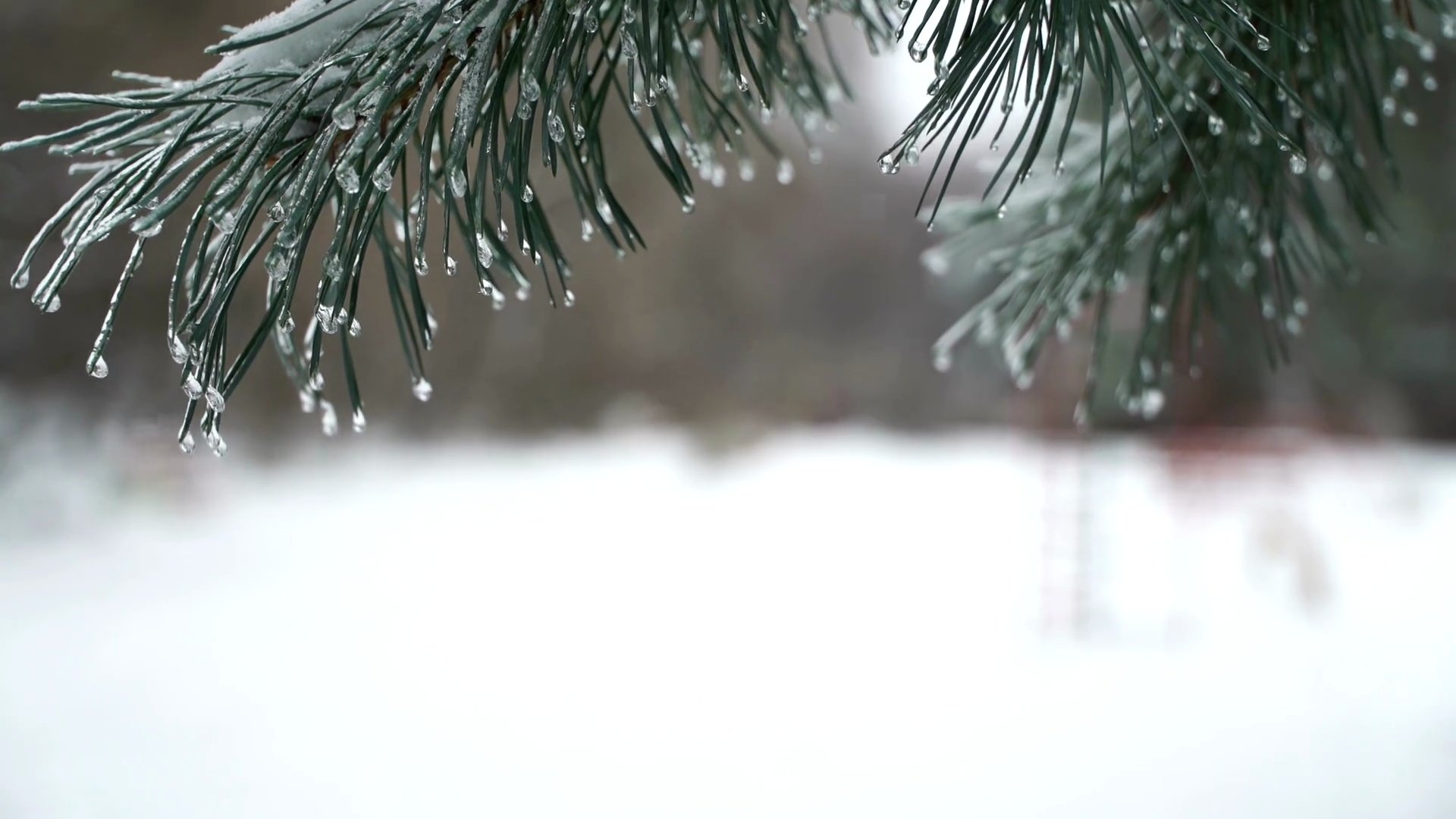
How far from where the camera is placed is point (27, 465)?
2617mm

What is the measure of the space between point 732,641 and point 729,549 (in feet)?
2.59

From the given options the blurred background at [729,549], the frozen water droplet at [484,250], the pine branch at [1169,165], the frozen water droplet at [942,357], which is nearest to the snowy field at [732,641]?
the blurred background at [729,549]

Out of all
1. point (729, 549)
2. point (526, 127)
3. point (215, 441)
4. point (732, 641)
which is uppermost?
point (526, 127)

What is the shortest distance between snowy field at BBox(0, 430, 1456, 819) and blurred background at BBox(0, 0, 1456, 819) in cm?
1

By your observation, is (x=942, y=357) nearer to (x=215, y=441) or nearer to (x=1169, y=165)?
(x=1169, y=165)

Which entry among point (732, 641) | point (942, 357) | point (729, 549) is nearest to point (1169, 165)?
point (942, 357)

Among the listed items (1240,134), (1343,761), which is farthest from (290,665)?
(1240,134)

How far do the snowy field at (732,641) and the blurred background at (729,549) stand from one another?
1cm

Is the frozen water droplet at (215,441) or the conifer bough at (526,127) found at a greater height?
the conifer bough at (526,127)

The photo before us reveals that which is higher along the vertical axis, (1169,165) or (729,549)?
(1169,165)

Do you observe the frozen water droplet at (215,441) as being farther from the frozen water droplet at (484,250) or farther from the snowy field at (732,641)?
the snowy field at (732,641)

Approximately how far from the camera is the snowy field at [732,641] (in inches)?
86.8

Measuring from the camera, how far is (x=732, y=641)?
3.07 m

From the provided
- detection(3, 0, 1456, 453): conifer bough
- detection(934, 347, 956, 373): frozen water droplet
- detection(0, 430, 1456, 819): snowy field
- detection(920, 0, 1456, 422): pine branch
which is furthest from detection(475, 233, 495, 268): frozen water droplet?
detection(0, 430, 1456, 819): snowy field
